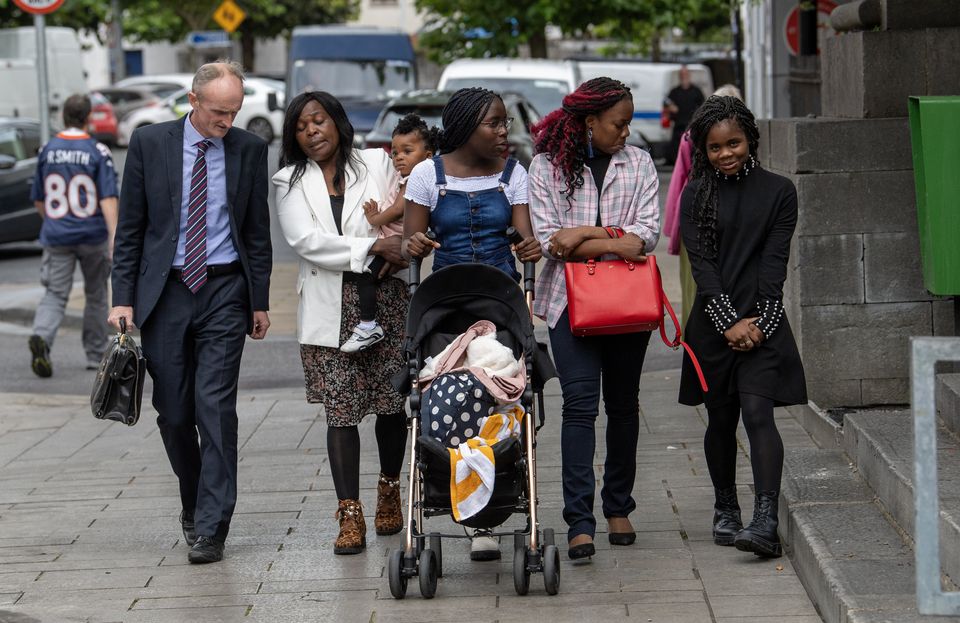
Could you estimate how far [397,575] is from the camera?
528 centimetres

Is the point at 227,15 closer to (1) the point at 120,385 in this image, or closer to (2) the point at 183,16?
(2) the point at 183,16

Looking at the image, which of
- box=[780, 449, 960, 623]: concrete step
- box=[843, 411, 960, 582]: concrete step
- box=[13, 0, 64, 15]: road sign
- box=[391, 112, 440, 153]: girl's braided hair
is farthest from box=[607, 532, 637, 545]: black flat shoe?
box=[13, 0, 64, 15]: road sign

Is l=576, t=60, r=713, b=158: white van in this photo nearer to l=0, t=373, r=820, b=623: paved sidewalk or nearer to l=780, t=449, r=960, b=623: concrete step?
l=0, t=373, r=820, b=623: paved sidewalk

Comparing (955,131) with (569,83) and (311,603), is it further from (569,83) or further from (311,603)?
(569,83)

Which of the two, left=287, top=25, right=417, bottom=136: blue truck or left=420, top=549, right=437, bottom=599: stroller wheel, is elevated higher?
left=287, top=25, right=417, bottom=136: blue truck

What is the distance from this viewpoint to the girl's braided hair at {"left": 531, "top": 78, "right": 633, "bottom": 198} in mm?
5660

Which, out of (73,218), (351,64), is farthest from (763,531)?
(351,64)

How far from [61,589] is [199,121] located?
6.04 ft

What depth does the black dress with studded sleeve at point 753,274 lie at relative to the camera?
5.68 meters

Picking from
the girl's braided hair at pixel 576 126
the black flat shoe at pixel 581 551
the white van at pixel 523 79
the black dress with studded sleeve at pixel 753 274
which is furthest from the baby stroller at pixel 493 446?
the white van at pixel 523 79

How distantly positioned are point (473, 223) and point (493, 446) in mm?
893

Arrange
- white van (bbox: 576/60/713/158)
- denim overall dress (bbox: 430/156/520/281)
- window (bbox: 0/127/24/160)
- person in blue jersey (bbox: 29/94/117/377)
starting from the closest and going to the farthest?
denim overall dress (bbox: 430/156/520/281)
person in blue jersey (bbox: 29/94/117/377)
window (bbox: 0/127/24/160)
white van (bbox: 576/60/713/158)

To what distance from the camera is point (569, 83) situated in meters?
22.4

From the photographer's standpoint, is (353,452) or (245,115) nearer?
(353,452)
